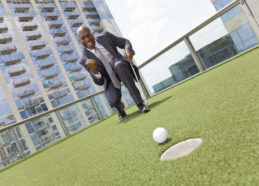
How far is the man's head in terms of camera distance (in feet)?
10.5

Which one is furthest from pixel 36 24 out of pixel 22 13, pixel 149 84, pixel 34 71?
pixel 149 84

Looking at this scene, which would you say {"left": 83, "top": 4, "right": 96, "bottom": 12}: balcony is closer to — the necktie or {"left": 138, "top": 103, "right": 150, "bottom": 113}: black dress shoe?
the necktie

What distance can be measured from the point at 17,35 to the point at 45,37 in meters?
5.77

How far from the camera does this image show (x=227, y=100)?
5.45 ft

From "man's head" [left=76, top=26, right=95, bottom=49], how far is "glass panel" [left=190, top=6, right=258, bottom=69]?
2919 mm

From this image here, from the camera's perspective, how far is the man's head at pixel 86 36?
320 cm

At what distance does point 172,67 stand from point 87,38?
3.04m

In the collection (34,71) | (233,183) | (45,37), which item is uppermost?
(45,37)

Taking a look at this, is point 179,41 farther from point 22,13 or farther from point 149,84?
point 22,13

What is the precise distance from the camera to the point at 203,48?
16.8 feet

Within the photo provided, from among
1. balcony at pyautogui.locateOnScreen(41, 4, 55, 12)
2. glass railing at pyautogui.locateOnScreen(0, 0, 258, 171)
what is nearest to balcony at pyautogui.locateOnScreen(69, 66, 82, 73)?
balcony at pyautogui.locateOnScreen(41, 4, 55, 12)

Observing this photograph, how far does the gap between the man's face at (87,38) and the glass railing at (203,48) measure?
9.53ft

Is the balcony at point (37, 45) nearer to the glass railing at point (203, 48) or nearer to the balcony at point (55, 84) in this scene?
the balcony at point (55, 84)

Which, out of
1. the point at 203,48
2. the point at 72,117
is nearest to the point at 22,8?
the point at 72,117
